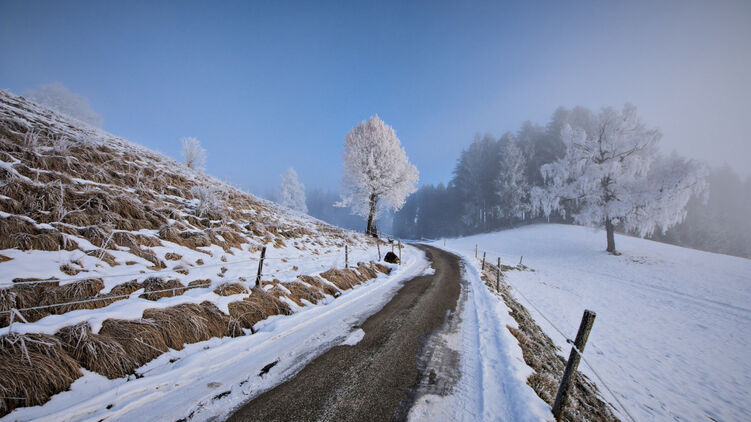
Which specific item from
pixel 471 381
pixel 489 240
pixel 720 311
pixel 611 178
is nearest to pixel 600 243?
pixel 611 178

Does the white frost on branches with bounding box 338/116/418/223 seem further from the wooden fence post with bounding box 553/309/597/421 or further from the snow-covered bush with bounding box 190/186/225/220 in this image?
the wooden fence post with bounding box 553/309/597/421

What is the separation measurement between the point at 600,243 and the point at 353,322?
2521cm

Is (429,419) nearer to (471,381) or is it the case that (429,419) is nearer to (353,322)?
(471,381)

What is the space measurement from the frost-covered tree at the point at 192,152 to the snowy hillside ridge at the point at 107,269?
6.67 metres

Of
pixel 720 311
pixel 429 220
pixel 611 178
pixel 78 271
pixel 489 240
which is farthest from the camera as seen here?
pixel 429 220

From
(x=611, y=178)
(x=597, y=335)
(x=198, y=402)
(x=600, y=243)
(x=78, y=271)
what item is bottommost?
(x=597, y=335)

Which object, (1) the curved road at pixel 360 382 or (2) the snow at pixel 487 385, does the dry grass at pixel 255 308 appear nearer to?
(1) the curved road at pixel 360 382

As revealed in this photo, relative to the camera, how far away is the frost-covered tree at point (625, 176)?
1548 cm

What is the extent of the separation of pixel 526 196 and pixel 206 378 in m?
36.9

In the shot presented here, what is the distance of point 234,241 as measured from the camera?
7117 mm

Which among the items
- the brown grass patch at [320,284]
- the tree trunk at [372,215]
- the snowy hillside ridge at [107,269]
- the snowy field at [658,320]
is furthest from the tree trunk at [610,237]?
the brown grass patch at [320,284]

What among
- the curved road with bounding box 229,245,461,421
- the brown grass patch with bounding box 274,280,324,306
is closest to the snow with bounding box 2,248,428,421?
the curved road with bounding box 229,245,461,421

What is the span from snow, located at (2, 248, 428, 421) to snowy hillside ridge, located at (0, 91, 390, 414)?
0.19m

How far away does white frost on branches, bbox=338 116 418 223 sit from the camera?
18.2 m
